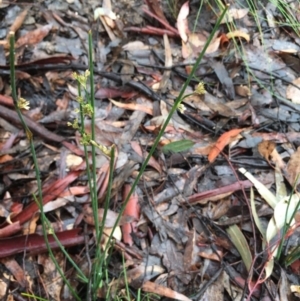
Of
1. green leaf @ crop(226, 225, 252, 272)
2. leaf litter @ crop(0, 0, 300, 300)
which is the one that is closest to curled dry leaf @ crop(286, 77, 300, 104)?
leaf litter @ crop(0, 0, 300, 300)

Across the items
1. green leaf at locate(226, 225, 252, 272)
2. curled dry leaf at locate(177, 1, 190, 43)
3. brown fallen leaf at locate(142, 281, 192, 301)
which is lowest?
brown fallen leaf at locate(142, 281, 192, 301)

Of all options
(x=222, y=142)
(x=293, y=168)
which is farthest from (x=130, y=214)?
(x=293, y=168)

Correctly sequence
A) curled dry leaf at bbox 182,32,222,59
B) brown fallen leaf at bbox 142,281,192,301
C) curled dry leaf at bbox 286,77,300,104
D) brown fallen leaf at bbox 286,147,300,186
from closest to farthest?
brown fallen leaf at bbox 142,281,192,301
brown fallen leaf at bbox 286,147,300,186
curled dry leaf at bbox 286,77,300,104
curled dry leaf at bbox 182,32,222,59

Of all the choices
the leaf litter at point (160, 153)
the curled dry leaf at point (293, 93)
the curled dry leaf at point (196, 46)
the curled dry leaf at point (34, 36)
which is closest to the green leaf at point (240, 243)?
the leaf litter at point (160, 153)

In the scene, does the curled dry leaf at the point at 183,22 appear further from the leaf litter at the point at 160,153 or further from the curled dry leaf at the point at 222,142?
the curled dry leaf at the point at 222,142

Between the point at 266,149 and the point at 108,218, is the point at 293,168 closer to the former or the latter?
the point at 266,149

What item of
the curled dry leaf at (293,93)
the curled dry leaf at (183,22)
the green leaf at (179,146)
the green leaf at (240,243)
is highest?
the curled dry leaf at (183,22)

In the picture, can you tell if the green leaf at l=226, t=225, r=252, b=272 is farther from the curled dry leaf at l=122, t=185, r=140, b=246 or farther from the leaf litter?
the curled dry leaf at l=122, t=185, r=140, b=246
